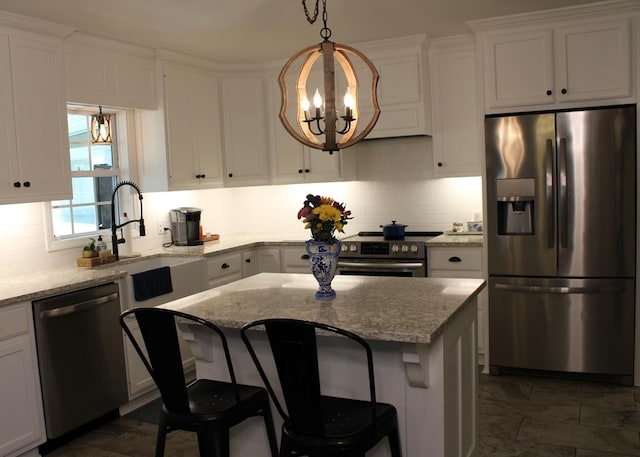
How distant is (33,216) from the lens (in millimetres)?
4141

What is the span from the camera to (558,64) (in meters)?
4.26

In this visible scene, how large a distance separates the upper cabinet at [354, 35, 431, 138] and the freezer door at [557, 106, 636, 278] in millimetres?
1115

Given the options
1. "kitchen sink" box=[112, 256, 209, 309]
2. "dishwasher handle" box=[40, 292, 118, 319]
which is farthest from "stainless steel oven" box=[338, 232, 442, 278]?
"dishwasher handle" box=[40, 292, 118, 319]

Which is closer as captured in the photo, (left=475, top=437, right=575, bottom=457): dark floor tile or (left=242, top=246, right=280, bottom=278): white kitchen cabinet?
(left=475, top=437, right=575, bottom=457): dark floor tile

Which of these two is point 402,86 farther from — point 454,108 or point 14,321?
point 14,321

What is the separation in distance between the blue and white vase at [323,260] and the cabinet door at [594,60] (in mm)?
2420

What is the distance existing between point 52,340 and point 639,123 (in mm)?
3849

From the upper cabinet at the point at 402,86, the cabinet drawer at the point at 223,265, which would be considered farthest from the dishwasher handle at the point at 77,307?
the upper cabinet at the point at 402,86

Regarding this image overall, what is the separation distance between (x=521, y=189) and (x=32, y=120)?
321cm

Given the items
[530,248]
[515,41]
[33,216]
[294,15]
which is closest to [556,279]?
[530,248]

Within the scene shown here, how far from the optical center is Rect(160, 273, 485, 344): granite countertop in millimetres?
2221

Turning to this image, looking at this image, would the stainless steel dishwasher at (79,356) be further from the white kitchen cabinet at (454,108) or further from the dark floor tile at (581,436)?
the white kitchen cabinet at (454,108)

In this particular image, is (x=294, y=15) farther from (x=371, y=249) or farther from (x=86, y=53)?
(x=371, y=249)

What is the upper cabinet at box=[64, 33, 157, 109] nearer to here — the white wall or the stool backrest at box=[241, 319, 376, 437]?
the white wall
